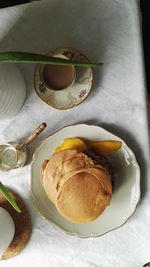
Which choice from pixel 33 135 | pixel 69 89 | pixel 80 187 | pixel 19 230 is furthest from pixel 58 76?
pixel 19 230

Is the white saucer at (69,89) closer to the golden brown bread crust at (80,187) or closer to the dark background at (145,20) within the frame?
the golden brown bread crust at (80,187)

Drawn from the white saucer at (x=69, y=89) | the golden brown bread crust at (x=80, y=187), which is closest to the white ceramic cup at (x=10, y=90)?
the white saucer at (x=69, y=89)

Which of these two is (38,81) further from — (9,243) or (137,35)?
(9,243)

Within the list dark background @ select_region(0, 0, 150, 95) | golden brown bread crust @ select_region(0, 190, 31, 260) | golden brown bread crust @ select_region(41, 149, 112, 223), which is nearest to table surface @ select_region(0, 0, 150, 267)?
golden brown bread crust @ select_region(0, 190, 31, 260)

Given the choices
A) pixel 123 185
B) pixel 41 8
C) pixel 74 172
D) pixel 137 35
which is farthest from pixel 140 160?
pixel 41 8

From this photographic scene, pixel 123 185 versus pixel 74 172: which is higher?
pixel 74 172

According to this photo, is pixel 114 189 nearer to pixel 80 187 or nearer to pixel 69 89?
pixel 80 187

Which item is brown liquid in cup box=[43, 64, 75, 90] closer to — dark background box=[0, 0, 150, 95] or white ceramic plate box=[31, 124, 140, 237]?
white ceramic plate box=[31, 124, 140, 237]
